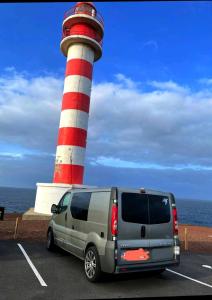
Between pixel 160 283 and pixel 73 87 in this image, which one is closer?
pixel 160 283

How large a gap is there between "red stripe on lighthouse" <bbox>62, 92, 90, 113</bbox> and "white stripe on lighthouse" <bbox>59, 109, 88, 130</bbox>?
0.87 feet

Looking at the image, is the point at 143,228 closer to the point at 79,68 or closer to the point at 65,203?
the point at 65,203

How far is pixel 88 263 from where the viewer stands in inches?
331

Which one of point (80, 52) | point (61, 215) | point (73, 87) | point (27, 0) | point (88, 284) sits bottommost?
point (88, 284)

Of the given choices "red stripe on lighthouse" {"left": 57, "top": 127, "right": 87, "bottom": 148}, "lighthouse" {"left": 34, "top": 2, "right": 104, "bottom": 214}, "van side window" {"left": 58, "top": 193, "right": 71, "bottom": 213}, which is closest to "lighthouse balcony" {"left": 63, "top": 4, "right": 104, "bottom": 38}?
"lighthouse" {"left": 34, "top": 2, "right": 104, "bottom": 214}

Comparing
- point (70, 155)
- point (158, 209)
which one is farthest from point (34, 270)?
point (70, 155)

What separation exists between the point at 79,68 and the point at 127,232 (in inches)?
661

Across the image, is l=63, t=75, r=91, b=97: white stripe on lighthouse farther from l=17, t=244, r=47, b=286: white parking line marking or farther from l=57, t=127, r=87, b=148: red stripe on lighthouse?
l=17, t=244, r=47, b=286: white parking line marking

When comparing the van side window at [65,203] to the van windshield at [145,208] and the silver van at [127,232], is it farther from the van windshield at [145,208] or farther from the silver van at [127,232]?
the van windshield at [145,208]

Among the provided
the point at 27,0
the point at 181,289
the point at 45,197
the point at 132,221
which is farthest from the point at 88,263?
the point at 45,197

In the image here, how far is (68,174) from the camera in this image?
72.8 feet

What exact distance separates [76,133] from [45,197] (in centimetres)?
434

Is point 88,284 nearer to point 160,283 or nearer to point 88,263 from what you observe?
point 88,263

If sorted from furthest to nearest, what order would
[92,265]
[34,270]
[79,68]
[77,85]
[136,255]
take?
1. [79,68]
2. [77,85]
3. [34,270]
4. [92,265]
5. [136,255]
